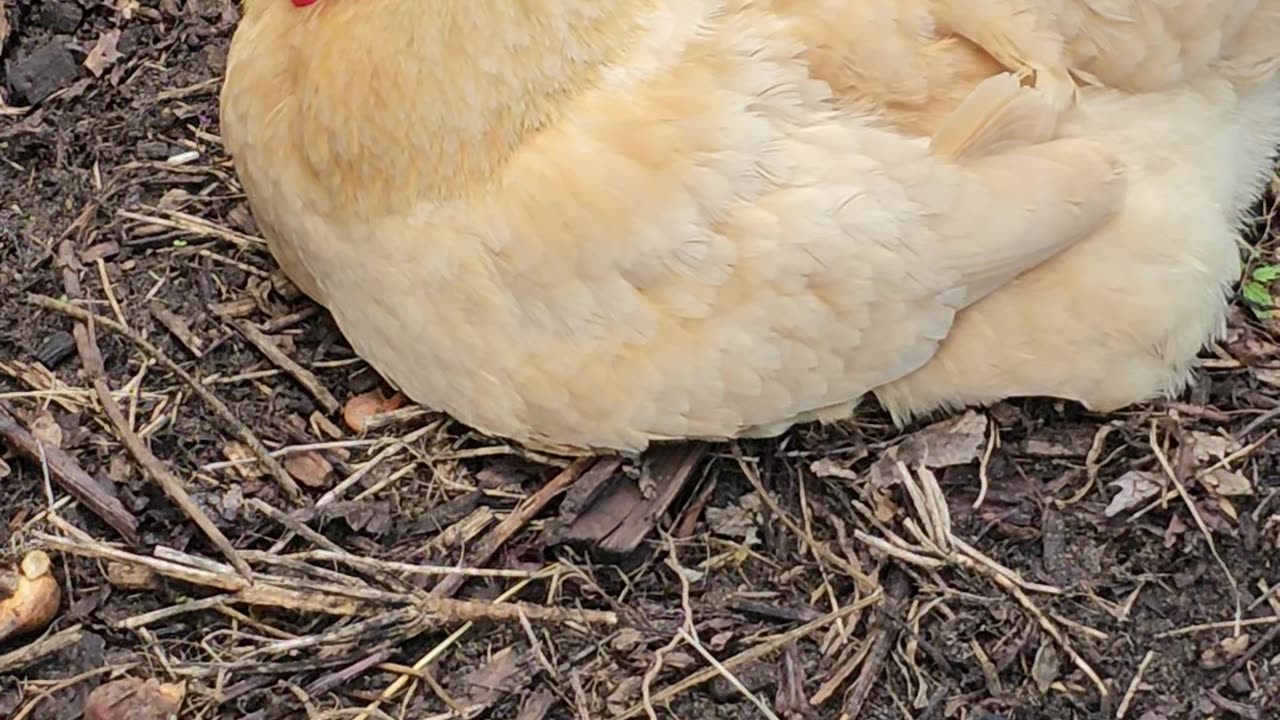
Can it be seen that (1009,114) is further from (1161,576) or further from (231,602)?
(231,602)

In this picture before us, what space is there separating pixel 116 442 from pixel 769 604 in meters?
1.36

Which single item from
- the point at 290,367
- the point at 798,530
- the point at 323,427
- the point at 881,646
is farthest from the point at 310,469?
the point at 881,646

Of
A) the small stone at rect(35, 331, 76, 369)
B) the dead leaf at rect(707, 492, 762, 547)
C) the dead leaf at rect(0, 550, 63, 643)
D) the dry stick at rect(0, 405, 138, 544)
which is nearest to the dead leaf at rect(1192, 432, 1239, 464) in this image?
the dead leaf at rect(707, 492, 762, 547)

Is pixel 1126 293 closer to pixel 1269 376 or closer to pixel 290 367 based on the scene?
pixel 1269 376

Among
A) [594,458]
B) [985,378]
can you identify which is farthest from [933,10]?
[594,458]

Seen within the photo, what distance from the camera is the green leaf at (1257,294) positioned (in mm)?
3055

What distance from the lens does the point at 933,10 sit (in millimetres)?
2621

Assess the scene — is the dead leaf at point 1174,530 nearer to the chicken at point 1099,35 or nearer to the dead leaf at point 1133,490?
the dead leaf at point 1133,490

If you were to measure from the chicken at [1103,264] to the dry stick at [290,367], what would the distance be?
1.15 meters

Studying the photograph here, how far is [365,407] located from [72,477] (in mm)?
591

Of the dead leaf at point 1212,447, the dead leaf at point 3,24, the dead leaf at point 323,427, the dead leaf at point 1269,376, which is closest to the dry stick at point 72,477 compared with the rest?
the dead leaf at point 323,427

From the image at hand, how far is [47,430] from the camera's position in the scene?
2.87m

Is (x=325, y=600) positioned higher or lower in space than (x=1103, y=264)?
lower

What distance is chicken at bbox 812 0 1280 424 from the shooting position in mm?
2619
